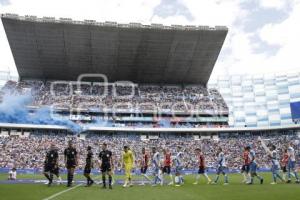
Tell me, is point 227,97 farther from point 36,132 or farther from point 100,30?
point 36,132

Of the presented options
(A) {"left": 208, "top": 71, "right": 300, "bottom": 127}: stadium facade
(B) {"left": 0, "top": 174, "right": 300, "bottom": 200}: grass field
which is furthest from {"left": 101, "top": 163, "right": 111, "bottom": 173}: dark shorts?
(A) {"left": 208, "top": 71, "right": 300, "bottom": 127}: stadium facade

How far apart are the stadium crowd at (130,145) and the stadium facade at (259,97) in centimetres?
1050

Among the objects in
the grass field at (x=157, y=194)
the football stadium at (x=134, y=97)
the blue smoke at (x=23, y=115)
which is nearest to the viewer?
the grass field at (x=157, y=194)

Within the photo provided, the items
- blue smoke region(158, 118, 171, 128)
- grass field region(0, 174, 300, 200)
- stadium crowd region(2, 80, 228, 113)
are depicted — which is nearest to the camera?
grass field region(0, 174, 300, 200)

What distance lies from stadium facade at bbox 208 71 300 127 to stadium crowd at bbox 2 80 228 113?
4.97m

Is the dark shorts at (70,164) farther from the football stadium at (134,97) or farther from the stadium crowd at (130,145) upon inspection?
the football stadium at (134,97)

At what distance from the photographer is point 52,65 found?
70.6 metres

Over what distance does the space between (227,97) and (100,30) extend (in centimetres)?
3421

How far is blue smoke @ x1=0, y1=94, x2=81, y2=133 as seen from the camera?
63969mm

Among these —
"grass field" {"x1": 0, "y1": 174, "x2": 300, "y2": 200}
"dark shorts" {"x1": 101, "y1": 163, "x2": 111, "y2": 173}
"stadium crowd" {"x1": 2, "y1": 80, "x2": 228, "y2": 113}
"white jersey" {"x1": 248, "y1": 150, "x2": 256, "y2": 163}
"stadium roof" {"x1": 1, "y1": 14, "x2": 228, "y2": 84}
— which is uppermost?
"stadium roof" {"x1": 1, "y1": 14, "x2": 228, "y2": 84}

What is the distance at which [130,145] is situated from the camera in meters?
60.2

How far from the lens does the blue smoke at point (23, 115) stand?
6397 centimetres

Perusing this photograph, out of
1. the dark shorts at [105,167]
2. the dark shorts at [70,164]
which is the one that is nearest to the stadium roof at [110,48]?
the dark shorts at [70,164]

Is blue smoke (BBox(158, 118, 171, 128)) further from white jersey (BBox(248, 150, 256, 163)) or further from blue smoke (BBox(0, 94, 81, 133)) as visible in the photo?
white jersey (BBox(248, 150, 256, 163))
